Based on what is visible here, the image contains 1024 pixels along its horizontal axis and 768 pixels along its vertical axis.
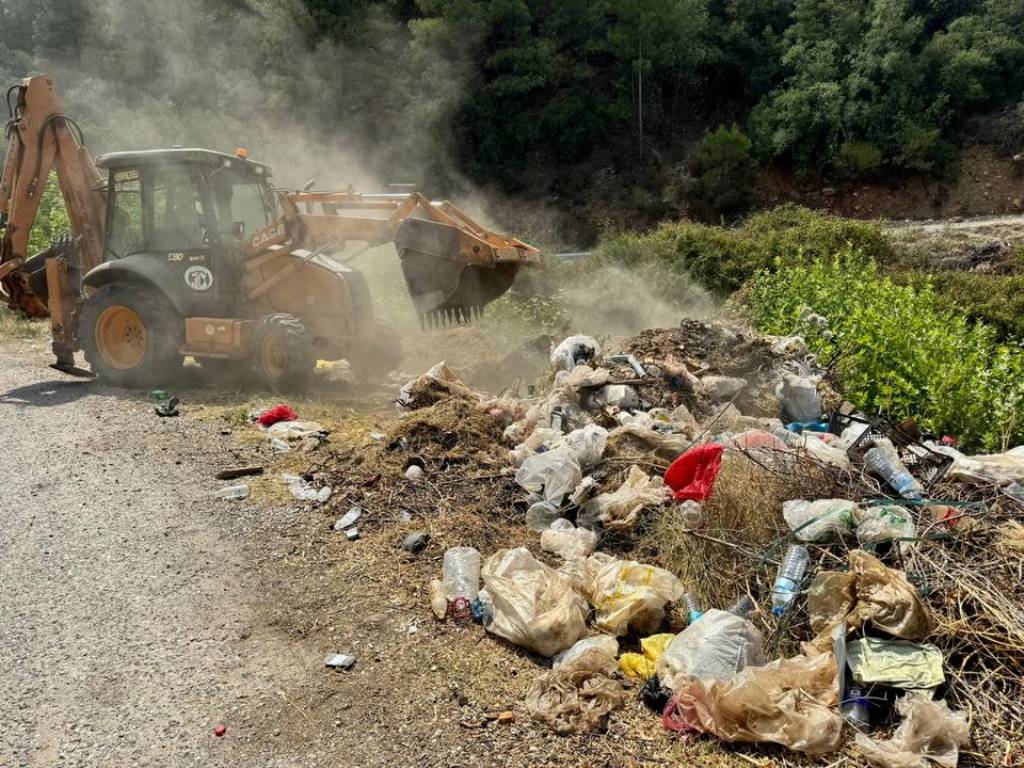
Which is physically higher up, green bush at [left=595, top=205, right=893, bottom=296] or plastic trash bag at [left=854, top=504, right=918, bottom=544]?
green bush at [left=595, top=205, right=893, bottom=296]

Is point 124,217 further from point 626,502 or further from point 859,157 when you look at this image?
point 859,157

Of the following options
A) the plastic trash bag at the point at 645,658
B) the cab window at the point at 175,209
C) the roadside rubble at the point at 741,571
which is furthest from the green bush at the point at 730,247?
the plastic trash bag at the point at 645,658

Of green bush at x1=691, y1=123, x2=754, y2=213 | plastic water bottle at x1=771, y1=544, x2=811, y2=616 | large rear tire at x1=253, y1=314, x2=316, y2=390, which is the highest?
green bush at x1=691, y1=123, x2=754, y2=213

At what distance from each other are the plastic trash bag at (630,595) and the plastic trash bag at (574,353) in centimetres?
312

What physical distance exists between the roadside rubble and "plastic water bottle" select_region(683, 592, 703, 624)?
0.01 meters

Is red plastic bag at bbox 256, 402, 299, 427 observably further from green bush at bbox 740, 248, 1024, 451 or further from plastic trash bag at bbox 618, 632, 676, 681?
green bush at bbox 740, 248, 1024, 451

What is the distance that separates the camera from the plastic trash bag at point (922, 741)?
2877 mm

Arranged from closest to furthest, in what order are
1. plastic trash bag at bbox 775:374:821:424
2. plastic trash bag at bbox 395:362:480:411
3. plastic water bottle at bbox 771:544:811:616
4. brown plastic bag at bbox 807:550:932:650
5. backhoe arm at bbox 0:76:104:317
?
brown plastic bag at bbox 807:550:932:650 < plastic water bottle at bbox 771:544:811:616 < plastic trash bag at bbox 775:374:821:424 < plastic trash bag at bbox 395:362:480:411 < backhoe arm at bbox 0:76:104:317

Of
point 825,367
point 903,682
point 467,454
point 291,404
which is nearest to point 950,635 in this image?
point 903,682

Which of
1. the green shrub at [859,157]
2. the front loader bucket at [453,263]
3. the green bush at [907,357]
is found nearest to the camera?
the green bush at [907,357]

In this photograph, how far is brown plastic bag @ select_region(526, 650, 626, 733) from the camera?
10.4 ft

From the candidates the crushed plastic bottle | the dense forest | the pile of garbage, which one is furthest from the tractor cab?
the dense forest

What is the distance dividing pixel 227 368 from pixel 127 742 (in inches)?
245

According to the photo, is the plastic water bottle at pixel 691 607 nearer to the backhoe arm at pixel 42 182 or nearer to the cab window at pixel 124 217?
the cab window at pixel 124 217
